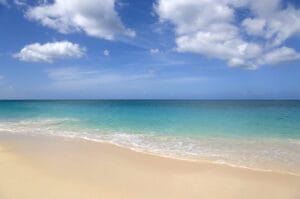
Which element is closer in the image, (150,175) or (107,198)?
(107,198)

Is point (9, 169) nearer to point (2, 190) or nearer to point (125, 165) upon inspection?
point (2, 190)

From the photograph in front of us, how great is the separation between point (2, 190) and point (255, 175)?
17.4 ft

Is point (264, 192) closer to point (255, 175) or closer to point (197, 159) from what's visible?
point (255, 175)

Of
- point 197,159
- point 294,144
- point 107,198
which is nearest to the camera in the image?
point 107,198

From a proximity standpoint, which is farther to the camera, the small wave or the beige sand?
the small wave

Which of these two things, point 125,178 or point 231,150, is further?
point 231,150

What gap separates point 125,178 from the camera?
17.7 ft

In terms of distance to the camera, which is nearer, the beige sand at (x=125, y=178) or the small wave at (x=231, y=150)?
the beige sand at (x=125, y=178)

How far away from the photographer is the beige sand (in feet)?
15.1

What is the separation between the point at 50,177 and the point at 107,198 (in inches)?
68.8

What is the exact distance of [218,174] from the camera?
577 centimetres

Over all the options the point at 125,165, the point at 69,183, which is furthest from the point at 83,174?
the point at 125,165

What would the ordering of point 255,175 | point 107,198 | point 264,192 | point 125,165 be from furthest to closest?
1. point 125,165
2. point 255,175
3. point 264,192
4. point 107,198

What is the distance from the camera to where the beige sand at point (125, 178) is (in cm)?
461
